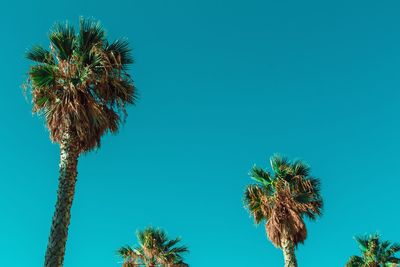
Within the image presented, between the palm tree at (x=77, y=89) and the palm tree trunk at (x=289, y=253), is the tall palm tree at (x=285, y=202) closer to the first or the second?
the palm tree trunk at (x=289, y=253)

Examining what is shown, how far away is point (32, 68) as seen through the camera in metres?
15.6

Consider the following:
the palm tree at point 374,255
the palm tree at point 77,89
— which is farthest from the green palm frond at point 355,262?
the palm tree at point 77,89

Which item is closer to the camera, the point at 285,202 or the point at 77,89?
the point at 77,89

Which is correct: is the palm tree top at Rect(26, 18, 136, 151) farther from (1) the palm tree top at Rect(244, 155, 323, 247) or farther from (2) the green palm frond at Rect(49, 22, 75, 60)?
(1) the palm tree top at Rect(244, 155, 323, 247)

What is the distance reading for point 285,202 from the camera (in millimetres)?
24641

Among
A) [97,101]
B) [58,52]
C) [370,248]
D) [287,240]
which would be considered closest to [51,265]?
[97,101]

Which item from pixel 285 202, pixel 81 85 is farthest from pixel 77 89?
pixel 285 202

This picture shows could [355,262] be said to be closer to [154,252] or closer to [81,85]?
[154,252]

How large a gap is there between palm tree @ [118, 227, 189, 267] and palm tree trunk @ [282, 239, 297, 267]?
24.0 ft

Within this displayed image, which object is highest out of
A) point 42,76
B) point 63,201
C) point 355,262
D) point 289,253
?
point 355,262

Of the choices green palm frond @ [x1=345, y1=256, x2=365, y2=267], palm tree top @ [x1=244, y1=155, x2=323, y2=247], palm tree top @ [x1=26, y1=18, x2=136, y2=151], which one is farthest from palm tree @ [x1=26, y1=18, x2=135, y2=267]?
green palm frond @ [x1=345, y1=256, x2=365, y2=267]

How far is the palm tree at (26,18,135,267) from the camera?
15.2 m

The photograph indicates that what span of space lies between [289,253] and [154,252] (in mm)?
8587

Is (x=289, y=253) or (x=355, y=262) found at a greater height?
(x=355, y=262)
